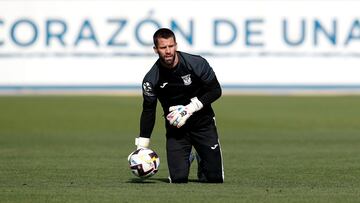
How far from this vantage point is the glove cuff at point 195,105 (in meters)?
13.9

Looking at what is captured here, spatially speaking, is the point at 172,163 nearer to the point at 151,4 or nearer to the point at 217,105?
the point at 217,105

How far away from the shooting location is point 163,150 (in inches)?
802

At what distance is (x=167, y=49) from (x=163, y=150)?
689cm

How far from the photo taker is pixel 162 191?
12.8 meters

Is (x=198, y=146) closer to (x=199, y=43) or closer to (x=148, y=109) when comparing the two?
(x=148, y=109)

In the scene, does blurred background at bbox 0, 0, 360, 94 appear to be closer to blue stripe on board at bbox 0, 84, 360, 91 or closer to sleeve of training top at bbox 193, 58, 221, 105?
blue stripe on board at bbox 0, 84, 360, 91

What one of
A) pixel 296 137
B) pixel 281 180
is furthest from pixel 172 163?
pixel 296 137

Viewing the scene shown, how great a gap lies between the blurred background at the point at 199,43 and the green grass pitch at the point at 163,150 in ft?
2.57

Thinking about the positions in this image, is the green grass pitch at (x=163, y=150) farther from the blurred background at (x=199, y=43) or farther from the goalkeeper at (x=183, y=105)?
the blurred background at (x=199, y=43)

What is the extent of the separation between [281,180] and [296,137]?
366 inches

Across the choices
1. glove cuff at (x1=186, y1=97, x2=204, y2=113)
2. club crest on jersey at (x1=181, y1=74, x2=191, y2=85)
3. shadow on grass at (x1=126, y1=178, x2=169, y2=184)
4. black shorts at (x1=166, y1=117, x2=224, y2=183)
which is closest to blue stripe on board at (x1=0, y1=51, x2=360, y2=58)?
shadow on grass at (x1=126, y1=178, x2=169, y2=184)

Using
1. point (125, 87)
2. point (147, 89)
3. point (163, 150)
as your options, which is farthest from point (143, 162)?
point (125, 87)

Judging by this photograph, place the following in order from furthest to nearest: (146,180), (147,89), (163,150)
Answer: (163,150)
(146,180)
(147,89)

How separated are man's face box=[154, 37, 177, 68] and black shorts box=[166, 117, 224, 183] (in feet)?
3.85
